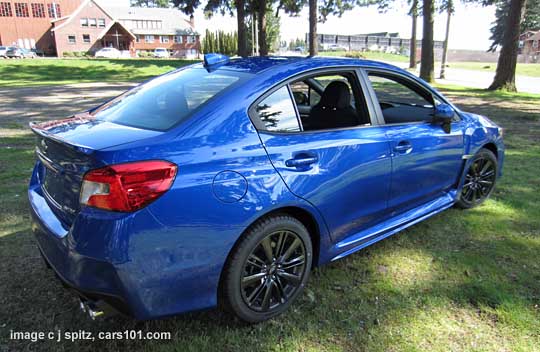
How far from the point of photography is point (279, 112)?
270cm

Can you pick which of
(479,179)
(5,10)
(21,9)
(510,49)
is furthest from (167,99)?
(21,9)

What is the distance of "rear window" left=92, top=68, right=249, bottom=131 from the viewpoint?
99.5 inches

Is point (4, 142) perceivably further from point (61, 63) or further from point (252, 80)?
point (61, 63)

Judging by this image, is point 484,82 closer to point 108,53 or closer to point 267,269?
point 267,269

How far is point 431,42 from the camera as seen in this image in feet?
63.8

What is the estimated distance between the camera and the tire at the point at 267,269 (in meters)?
2.38

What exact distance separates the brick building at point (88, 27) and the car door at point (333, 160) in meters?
73.1

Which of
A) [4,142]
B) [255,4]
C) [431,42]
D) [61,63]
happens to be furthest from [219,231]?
[61,63]

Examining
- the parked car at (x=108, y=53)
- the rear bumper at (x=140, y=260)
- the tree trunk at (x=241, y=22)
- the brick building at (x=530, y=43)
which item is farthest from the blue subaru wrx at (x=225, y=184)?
the brick building at (x=530, y=43)

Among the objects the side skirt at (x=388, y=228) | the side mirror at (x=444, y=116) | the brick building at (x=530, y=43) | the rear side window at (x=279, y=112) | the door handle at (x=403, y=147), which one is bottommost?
the side skirt at (x=388, y=228)

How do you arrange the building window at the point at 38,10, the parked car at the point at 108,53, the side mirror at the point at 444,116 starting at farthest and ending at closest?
1. the building window at the point at 38,10
2. the parked car at the point at 108,53
3. the side mirror at the point at 444,116

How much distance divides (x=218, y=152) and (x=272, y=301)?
106cm

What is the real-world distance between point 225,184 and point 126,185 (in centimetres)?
51

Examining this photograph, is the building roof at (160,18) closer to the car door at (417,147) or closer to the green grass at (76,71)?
the green grass at (76,71)
